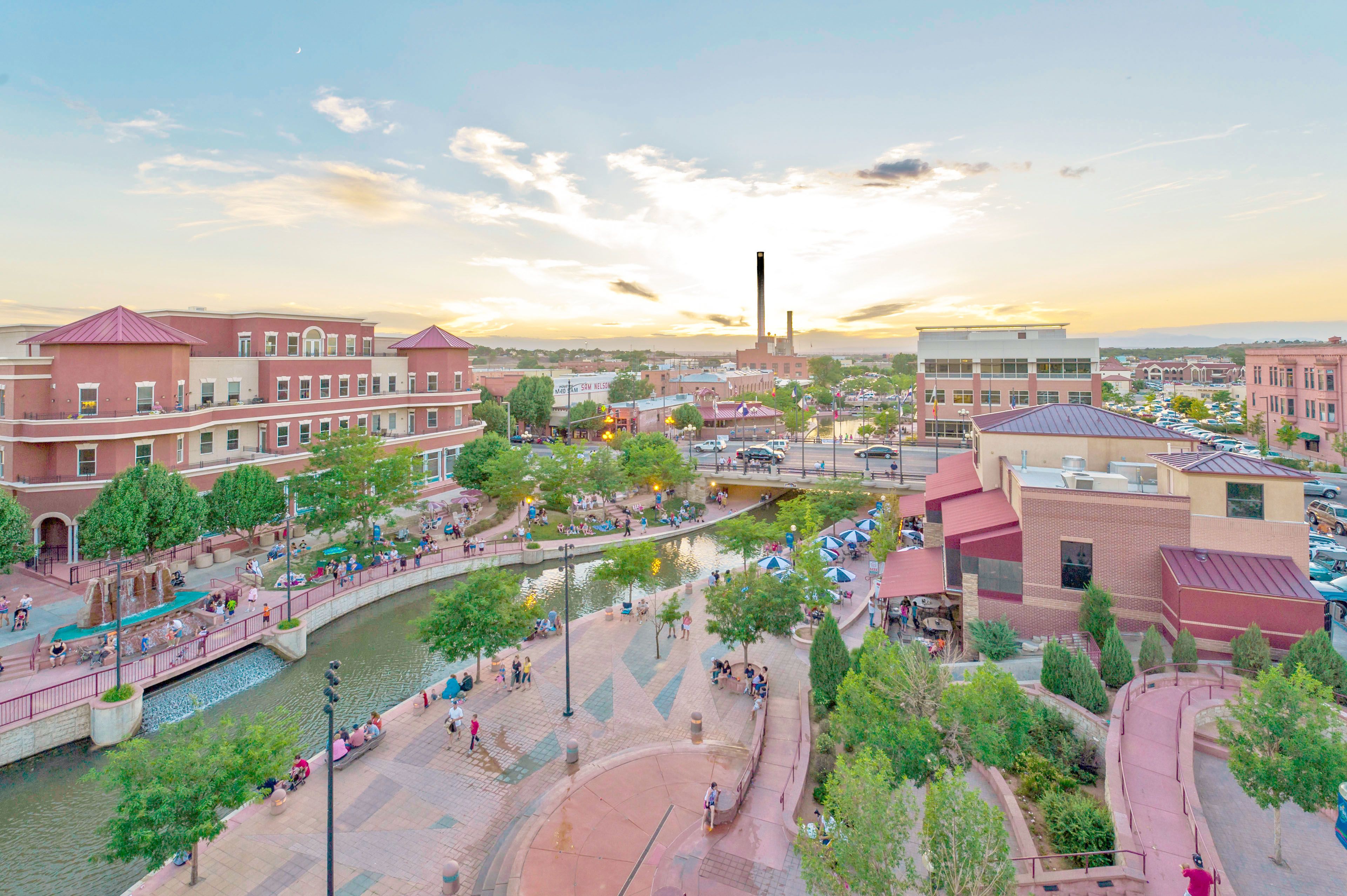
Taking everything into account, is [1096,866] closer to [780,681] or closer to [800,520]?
[780,681]

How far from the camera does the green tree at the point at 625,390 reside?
99.5m

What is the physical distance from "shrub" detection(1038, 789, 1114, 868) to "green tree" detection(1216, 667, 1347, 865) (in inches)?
98.2

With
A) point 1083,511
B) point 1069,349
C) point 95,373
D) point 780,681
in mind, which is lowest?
point 780,681

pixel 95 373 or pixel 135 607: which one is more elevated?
pixel 95 373

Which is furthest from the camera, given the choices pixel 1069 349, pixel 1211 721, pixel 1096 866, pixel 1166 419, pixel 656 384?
pixel 656 384

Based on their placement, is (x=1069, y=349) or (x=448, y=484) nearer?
(x=448, y=484)

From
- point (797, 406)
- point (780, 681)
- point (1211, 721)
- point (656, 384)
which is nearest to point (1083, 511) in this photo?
point (1211, 721)

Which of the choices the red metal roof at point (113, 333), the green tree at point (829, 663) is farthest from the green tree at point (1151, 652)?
the red metal roof at point (113, 333)

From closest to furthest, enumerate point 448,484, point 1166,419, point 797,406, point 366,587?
point 366,587
point 448,484
point 1166,419
point 797,406

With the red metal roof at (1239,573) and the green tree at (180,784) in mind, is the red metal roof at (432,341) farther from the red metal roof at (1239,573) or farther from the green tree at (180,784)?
the red metal roof at (1239,573)

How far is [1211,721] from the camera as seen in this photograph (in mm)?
16484

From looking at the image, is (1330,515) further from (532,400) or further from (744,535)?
(532,400)

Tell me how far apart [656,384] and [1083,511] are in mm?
91000

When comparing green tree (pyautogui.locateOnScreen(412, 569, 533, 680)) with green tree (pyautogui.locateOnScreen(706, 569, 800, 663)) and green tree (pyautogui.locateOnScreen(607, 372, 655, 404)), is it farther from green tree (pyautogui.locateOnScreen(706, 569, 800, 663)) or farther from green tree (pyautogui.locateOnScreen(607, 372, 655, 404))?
green tree (pyautogui.locateOnScreen(607, 372, 655, 404))
